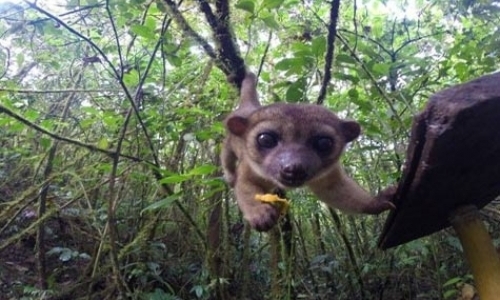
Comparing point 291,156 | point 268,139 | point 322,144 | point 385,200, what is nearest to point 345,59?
point 322,144

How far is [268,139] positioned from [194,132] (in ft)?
3.10

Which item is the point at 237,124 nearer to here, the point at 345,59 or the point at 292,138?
the point at 292,138

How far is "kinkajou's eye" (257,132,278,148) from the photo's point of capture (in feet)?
10.9

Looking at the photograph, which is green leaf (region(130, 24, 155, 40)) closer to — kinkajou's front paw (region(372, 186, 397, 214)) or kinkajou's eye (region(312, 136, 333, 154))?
kinkajou's eye (region(312, 136, 333, 154))

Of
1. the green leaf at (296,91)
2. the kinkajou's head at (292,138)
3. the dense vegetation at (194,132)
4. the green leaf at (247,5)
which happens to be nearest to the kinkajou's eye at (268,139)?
the kinkajou's head at (292,138)

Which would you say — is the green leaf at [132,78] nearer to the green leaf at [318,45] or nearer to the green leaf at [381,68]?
the green leaf at [318,45]

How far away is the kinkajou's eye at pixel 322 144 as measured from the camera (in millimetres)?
3277

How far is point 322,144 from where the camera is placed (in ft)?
10.8

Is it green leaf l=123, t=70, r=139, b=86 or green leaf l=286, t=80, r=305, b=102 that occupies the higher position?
green leaf l=123, t=70, r=139, b=86

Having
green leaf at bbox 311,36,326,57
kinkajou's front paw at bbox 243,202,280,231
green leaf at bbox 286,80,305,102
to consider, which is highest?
green leaf at bbox 311,36,326,57

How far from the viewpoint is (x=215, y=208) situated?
16.3ft

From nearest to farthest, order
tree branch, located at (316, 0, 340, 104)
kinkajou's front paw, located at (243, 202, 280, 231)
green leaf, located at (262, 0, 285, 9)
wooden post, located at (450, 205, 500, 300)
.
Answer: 1. wooden post, located at (450, 205, 500, 300)
2. kinkajou's front paw, located at (243, 202, 280, 231)
3. green leaf, located at (262, 0, 285, 9)
4. tree branch, located at (316, 0, 340, 104)

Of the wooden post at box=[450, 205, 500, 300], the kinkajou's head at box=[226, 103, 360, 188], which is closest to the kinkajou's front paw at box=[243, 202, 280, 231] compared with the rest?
the kinkajou's head at box=[226, 103, 360, 188]

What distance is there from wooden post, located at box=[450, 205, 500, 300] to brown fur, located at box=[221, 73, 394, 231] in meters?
0.36
